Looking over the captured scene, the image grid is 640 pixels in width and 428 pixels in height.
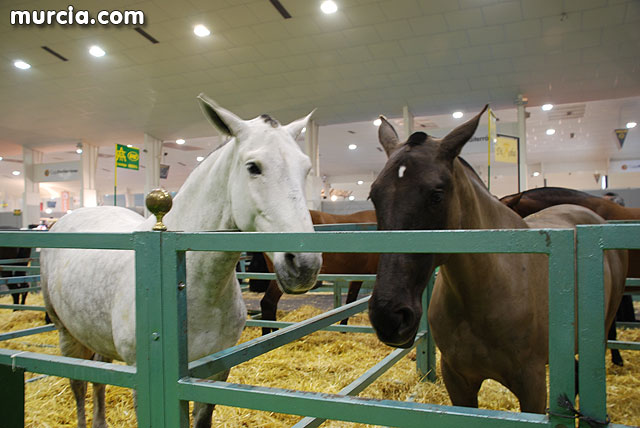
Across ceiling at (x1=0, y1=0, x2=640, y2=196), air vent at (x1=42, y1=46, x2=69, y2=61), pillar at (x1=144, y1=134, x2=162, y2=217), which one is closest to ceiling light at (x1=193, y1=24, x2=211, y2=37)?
ceiling at (x1=0, y1=0, x2=640, y2=196)

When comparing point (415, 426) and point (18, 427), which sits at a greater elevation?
point (415, 426)

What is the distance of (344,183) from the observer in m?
28.9

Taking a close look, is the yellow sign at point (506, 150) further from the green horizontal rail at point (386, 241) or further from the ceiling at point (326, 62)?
the green horizontal rail at point (386, 241)

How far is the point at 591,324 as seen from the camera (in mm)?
673

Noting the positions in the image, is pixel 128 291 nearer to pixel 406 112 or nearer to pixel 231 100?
pixel 231 100

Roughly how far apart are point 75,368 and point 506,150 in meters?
6.15

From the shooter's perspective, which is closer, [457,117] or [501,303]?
[501,303]

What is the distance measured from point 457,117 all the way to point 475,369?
12473 mm

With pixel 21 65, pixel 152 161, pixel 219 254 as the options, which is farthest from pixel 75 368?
pixel 152 161

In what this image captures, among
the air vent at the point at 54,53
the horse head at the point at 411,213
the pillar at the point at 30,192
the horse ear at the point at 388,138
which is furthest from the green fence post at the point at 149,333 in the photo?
the pillar at the point at 30,192

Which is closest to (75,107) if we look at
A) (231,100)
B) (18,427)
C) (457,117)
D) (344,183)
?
(231,100)

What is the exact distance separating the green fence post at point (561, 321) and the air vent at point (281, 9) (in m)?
7.05

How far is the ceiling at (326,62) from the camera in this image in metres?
6.84

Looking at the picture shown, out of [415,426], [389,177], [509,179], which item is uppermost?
[509,179]
